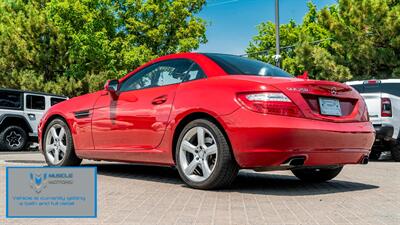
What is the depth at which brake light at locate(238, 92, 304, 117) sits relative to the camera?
5.10 meters

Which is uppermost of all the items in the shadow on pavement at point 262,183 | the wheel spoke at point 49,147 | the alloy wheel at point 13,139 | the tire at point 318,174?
the wheel spoke at point 49,147

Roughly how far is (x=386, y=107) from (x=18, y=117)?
1028 centimetres

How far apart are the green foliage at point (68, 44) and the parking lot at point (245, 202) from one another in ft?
67.7

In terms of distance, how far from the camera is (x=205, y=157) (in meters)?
5.45

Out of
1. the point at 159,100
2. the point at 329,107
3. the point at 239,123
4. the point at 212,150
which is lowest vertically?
the point at 212,150

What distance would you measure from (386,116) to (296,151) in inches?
262

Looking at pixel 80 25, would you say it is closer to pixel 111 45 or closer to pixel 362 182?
pixel 111 45

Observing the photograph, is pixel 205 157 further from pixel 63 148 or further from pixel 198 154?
pixel 63 148

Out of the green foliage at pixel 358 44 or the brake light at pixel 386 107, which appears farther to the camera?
the green foliage at pixel 358 44

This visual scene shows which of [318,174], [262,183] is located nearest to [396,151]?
[318,174]

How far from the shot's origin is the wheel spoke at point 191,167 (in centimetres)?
555

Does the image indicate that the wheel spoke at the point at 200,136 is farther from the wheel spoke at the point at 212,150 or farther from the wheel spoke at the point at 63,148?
the wheel spoke at the point at 63,148

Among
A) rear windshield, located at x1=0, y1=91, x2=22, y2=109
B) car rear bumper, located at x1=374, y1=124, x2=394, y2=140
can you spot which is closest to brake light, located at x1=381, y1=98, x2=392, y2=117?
car rear bumper, located at x1=374, y1=124, x2=394, y2=140

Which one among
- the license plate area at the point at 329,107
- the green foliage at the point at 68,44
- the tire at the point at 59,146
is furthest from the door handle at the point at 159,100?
the green foliage at the point at 68,44
